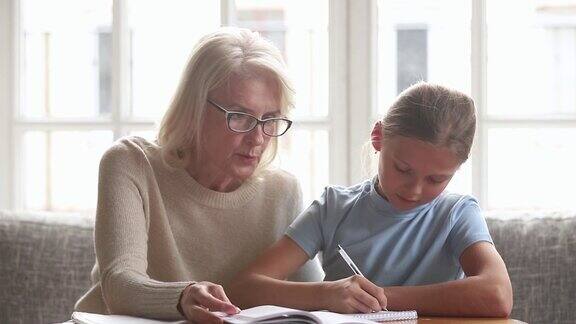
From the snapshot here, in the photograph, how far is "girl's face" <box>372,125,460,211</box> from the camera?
1.98 metres

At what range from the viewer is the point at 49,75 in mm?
3355

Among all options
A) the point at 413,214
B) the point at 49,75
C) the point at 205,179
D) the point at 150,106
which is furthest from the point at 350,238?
the point at 49,75

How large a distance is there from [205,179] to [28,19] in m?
1.22

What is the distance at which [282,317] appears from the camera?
5.42 ft

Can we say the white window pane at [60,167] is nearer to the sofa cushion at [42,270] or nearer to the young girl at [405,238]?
the sofa cushion at [42,270]

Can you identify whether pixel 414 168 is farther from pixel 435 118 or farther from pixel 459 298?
pixel 459 298

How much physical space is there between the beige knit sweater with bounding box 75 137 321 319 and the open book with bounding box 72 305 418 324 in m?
0.33

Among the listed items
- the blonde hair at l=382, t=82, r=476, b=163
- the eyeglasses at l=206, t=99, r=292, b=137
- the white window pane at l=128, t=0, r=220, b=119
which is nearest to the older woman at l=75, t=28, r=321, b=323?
the eyeglasses at l=206, t=99, r=292, b=137

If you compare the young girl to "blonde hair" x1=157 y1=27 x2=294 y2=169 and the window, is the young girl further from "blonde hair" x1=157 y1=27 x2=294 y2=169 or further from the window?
the window

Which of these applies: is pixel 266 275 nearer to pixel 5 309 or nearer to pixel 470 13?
pixel 5 309

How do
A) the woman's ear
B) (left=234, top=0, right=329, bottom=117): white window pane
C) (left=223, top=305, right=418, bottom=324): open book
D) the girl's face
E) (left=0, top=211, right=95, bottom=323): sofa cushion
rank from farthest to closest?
1. (left=234, top=0, right=329, bottom=117): white window pane
2. (left=0, top=211, right=95, bottom=323): sofa cushion
3. the woman's ear
4. the girl's face
5. (left=223, top=305, right=418, bottom=324): open book

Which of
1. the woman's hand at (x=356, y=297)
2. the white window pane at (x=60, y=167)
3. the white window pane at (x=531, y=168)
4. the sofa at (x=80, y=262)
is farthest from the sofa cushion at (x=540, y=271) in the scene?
the white window pane at (x=60, y=167)

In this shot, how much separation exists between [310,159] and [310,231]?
1079 millimetres

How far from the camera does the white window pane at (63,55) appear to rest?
3.29 metres
